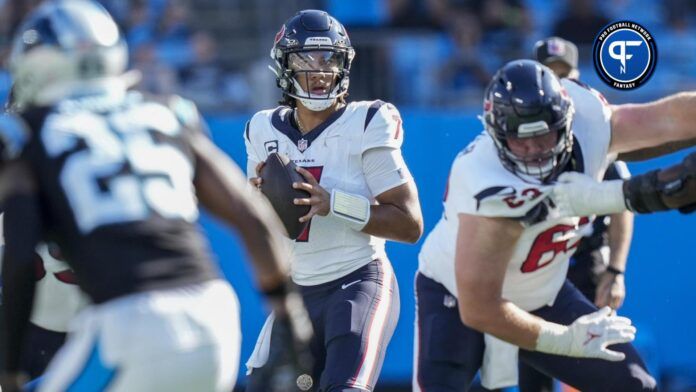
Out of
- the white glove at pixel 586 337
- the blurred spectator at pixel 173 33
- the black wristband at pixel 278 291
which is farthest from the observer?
the blurred spectator at pixel 173 33

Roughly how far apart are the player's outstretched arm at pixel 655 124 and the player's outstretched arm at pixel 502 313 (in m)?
0.55

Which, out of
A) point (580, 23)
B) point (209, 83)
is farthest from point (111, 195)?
point (580, 23)

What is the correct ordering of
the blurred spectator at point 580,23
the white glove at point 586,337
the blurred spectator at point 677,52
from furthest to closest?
1. the blurred spectator at point 580,23
2. the blurred spectator at point 677,52
3. the white glove at point 586,337

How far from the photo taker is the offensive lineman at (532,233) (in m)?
4.11

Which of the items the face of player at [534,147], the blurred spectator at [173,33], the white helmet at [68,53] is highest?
the white helmet at [68,53]

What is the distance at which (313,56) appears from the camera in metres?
4.84

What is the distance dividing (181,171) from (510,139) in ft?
4.57

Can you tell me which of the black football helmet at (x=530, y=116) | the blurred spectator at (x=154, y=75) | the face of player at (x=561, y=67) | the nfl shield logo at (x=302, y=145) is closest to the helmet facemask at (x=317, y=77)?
the nfl shield logo at (x=302, y=145)

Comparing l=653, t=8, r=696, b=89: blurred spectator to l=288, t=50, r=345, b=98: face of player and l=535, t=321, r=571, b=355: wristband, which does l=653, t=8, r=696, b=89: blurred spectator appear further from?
l=535, t=321, r=571, b=355: wristband

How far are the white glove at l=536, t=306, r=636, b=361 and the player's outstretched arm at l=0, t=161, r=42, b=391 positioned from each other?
189cm

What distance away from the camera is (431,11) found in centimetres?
865

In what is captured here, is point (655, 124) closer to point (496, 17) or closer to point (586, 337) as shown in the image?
point (586, 337)

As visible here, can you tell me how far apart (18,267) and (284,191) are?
1.65 metres

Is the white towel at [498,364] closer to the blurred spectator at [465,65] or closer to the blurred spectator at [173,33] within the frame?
the blurred spectator at [465,65]
